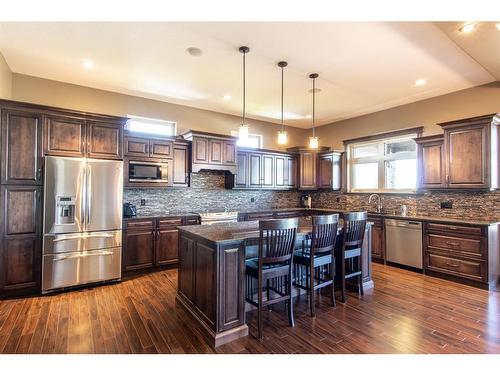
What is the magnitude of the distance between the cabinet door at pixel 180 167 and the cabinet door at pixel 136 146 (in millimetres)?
521

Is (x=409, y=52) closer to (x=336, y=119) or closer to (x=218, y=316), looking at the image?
(x=336, y=119)

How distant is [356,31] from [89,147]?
11.8 feet

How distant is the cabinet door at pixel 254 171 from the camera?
229 inches

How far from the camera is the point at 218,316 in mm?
2311

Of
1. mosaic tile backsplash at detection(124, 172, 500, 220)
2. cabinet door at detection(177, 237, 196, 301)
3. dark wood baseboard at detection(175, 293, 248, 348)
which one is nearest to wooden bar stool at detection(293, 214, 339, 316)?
dark wood baseboard at detection(175, 293, 248, 348)

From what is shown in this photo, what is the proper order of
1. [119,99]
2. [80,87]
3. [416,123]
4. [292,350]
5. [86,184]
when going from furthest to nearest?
[416,123] → [119,99] → [80,87] → [86,184] → [292,350]

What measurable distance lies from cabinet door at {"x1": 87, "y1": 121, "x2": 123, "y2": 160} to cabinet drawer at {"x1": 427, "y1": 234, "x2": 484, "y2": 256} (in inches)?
192

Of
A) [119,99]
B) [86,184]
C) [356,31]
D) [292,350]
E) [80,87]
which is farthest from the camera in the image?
Result: [119,99]

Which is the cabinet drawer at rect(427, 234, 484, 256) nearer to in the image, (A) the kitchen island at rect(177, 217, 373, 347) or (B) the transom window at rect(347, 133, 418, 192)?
(B) the transom window at rect(347, 133, 418, 192)

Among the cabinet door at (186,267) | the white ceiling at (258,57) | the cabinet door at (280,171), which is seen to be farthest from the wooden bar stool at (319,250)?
the cabinet door at (280,171)

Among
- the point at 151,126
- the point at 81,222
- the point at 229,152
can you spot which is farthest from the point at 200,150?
the point at 81,222

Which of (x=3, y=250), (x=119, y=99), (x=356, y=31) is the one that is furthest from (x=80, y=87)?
(x=356, y=31)

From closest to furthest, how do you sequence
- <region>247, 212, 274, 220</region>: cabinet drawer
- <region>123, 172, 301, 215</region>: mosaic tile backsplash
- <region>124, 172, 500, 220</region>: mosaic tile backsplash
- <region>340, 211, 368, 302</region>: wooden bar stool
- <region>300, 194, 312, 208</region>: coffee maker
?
<region>340, 211, 368, 302</region>: wooden bar stool → <region>124, 172, 500, 220</region>: mosaic tile backsplash → <region>123, 172, 301, 215</region>: mosaic tile backsplash → <region>247, 212, 274, 220</region>: cabinet drawer → <region>300, 194, 312, 208</region>: coffee maker

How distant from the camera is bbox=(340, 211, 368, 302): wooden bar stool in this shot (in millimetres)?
3133
